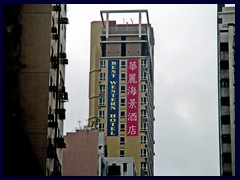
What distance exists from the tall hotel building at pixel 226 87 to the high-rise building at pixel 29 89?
25.5ft

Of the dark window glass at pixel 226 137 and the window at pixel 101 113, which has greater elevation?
the window at pixel 101 113

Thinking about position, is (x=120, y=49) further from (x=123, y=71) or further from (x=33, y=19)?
(x=33, y=19)

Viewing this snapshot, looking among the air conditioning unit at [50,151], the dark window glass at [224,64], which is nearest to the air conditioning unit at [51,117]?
the air conditioning unit at [50,151]

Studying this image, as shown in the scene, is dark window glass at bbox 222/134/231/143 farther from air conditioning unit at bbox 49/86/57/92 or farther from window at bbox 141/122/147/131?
window at bbox 141/122/147/131

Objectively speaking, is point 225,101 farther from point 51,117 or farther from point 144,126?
point 144,126

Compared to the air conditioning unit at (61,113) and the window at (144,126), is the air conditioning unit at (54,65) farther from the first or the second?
the window at (144,126)

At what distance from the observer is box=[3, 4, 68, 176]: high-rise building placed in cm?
1995

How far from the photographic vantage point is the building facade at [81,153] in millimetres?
33438

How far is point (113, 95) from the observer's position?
40125mm

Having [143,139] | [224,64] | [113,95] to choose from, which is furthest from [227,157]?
[143,139]

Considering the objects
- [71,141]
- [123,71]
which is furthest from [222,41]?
[123,71]

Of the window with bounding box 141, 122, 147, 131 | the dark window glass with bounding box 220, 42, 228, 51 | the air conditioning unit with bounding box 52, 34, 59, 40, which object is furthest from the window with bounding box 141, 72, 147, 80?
the air conditioning unit with bounding box 52, 34, 59, 40

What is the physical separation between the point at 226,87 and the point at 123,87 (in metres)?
11.7

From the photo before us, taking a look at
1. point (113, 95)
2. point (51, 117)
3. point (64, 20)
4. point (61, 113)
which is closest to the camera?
point (51, 117)
